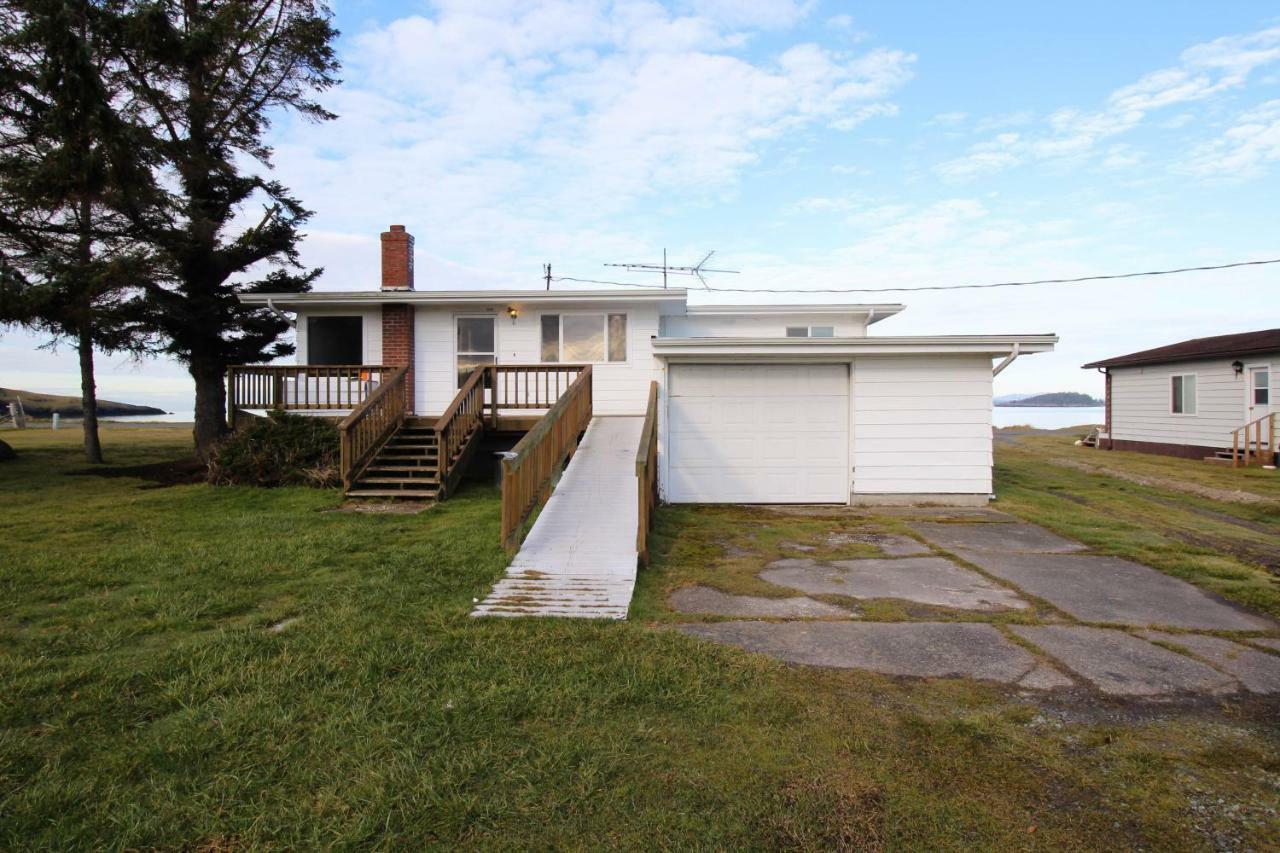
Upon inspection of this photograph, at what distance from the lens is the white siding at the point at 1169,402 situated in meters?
17.4

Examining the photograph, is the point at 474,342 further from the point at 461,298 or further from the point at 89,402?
the point at 89,402

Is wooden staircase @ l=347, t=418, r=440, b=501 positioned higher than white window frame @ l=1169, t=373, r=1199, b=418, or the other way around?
white window frame @ l=1169, t=373, r=1199, b=418

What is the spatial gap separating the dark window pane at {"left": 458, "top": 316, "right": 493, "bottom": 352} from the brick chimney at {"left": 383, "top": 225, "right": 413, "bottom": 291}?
141cm

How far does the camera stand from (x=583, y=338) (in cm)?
1388

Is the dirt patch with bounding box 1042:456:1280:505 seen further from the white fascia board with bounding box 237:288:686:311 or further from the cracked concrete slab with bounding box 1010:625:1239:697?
the white fascia board with bounding box 237:288:686:311

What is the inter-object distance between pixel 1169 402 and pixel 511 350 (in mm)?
19878

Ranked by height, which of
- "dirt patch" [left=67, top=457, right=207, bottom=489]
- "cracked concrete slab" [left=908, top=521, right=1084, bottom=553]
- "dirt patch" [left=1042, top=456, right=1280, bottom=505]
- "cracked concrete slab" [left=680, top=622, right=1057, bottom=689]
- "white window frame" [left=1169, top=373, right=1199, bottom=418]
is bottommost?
"cracked concrete slab" [left=680, top=622, right=1057, bottom=689]

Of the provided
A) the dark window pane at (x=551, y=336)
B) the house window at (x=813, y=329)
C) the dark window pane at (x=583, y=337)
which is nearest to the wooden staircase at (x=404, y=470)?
the dark window pane at (x=551, y=336)

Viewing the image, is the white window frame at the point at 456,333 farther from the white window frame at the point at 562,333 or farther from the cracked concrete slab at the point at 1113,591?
the cracked concrete slab at the point at 1113,591

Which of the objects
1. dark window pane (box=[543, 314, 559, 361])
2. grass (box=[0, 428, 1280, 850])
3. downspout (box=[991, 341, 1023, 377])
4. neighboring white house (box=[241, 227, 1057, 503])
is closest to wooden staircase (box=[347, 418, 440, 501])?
dark window pane (box=[543, 314, 559, 361])

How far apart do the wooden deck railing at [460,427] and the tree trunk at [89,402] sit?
10.7 metres

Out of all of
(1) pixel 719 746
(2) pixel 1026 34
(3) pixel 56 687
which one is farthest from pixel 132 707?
(2) pixel 1026 34

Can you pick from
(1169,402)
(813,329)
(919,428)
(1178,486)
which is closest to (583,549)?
(919,428)

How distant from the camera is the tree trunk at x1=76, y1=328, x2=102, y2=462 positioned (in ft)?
51.9
